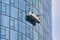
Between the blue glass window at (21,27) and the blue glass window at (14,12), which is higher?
the blue glass window at (14,12)

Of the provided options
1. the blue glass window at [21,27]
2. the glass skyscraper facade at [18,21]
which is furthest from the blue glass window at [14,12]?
the blue glass window at [21,27]

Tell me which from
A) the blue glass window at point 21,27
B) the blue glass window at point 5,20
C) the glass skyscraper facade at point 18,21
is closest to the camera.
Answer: the blue glass window at point 5,20

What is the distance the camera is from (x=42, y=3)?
66.3 metres

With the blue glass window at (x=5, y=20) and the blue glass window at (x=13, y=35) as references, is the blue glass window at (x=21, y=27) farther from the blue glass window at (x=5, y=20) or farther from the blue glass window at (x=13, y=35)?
the blue glass window at (x=5, y=20)

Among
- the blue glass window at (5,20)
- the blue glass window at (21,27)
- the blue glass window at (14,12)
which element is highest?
the blue glass window at (14,12)

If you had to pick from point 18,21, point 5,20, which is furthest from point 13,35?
point 18,21

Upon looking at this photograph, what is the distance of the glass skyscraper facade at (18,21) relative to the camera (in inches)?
2203

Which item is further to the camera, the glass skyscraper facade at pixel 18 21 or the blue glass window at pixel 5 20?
the glass skyscraper facade at pixel 18 21

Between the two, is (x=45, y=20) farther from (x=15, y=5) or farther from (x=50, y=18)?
(x=15, y=5)

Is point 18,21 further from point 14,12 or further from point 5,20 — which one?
point 5,20

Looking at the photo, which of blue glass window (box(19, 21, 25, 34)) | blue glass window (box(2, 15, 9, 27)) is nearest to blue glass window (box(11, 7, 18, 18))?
blue glass window (box(2, 15, 9, 27))

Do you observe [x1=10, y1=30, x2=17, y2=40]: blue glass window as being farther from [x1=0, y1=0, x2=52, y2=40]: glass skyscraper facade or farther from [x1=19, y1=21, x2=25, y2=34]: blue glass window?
[x1=19, y1=21, x2=25, y2=34]: blue glass window

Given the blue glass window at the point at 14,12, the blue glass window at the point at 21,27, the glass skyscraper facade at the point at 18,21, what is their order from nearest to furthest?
1. the glass skyscraper facade at the point at 18,21
2. the blue glass window at the point at 14,12
3. the blue glass window at the point at 21,27

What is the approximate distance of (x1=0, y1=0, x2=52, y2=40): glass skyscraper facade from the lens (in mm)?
55969
